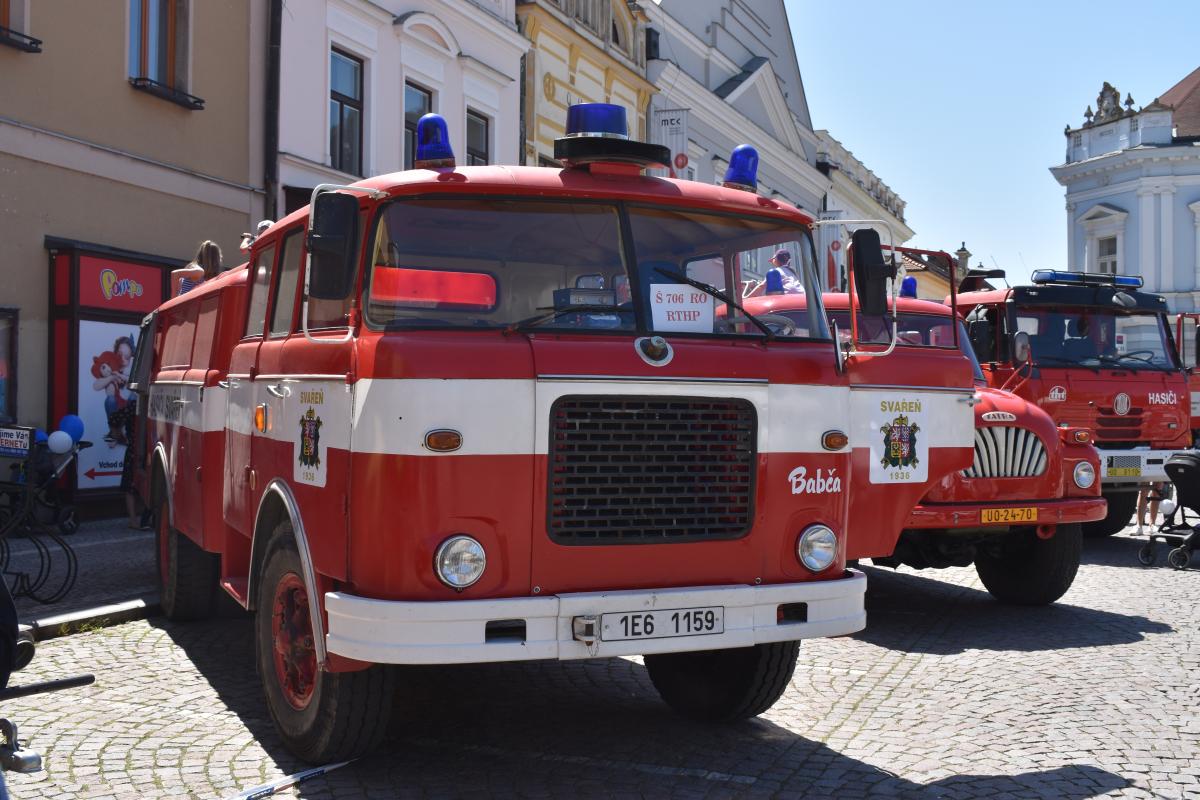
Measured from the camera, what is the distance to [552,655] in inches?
181

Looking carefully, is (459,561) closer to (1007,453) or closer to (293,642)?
(293,642)

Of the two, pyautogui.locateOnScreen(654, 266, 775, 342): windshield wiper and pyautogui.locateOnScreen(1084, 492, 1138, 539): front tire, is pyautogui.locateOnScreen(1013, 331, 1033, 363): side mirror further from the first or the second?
pyautogui.locateOnScreen(654, 266, 775, 342): windshield wiper

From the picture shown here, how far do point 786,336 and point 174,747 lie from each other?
10.5 feet

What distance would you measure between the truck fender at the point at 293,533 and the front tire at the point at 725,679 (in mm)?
1554

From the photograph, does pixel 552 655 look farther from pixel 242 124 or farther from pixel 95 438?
pixel 242 124

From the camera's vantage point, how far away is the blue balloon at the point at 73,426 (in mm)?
12375

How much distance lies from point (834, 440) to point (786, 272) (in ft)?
3.00

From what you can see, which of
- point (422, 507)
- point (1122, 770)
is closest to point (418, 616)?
point (422, 507)

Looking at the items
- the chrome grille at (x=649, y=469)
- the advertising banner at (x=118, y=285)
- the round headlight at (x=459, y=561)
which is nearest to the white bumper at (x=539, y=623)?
the round headlight at (x=459, y=561)

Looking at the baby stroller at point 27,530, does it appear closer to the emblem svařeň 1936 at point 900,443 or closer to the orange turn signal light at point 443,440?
the orange turn signal light at point 443,440

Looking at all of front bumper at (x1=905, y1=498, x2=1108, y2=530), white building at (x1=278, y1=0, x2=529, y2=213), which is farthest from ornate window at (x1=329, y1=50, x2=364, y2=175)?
front bumper at (x1=905, y1=498, x2=1108, y2=530)

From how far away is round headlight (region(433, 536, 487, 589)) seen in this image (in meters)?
4.59

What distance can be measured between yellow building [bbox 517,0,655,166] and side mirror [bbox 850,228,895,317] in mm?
17482

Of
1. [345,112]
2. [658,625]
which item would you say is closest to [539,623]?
[658,625]
